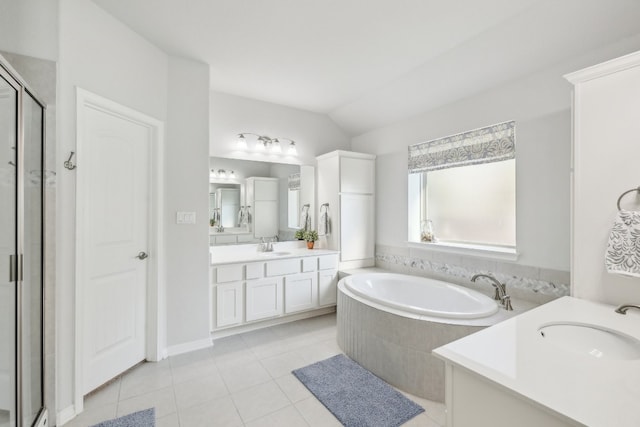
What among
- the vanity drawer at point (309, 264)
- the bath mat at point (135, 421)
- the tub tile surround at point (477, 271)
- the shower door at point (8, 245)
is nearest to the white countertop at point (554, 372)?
the tub tile surround at point (477, 271)

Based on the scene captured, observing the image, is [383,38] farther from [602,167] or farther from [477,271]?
[477,271]

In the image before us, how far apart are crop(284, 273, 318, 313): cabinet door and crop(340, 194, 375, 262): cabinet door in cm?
53

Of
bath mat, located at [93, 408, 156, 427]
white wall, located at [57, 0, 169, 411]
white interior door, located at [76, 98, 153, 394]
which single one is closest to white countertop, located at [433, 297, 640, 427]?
bath mat, located at [93, 408, 156, 427]

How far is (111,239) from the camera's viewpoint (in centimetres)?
221

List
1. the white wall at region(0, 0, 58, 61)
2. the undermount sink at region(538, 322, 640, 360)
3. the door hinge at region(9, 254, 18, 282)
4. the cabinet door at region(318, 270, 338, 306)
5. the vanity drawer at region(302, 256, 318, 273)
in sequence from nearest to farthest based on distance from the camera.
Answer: the undermount sink at region(538, 322, 640, 360)
the door hinge at region(9, 254, 18, 282)
the white wall at region(0, 0, 58, 61)
the vanity drawer at region(302, 256, 318, 273)
the cabinet door at region(318, 270, 338, 306)

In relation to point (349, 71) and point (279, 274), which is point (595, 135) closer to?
point (349, 71)

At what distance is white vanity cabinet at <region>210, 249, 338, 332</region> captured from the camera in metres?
2.91

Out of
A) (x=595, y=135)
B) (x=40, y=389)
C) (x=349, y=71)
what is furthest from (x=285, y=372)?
(x=349, y=71)

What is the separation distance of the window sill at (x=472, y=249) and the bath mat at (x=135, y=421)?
2812mm

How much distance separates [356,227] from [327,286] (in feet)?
2.80

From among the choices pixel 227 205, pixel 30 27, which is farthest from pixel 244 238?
Answer: pixel 30 27

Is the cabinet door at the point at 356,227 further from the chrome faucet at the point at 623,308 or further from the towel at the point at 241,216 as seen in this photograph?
the chrome faucet at the point at 623,308

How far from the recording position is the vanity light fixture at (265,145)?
348cm

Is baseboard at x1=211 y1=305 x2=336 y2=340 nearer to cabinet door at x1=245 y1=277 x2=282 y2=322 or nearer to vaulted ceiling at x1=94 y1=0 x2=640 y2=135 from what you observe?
cabinet door at x1=245 y1=277 x2=282 y2=322
